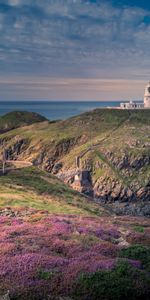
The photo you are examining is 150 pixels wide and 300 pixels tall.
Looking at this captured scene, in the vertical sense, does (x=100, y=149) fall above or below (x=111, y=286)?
above

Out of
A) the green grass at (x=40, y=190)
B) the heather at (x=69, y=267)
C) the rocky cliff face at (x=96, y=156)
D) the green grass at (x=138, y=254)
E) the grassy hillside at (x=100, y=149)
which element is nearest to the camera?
the heather at (x=69, y=267)

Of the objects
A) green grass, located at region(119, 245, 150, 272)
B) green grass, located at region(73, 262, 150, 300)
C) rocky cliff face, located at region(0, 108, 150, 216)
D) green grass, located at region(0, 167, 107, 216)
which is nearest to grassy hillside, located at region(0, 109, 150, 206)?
rocky cliff face, located at region(0, 108, 150, 216)

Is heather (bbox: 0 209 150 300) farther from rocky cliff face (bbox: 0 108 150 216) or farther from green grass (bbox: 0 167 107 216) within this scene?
rocky cliff face (bbox: 0 108 150 216)

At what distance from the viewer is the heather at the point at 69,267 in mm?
13586

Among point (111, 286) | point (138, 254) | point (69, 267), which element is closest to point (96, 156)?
point (138, 254)

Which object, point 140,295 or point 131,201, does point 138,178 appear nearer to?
point 131,201

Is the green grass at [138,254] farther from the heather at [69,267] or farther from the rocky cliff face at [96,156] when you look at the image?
the rocky cliff face at [96,156]

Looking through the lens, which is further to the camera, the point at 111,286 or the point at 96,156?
the point at 96,156

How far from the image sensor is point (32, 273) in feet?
46.8

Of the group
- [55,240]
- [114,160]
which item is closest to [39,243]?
[55,240]

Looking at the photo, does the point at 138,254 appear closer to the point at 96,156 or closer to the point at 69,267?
the point at 69,267

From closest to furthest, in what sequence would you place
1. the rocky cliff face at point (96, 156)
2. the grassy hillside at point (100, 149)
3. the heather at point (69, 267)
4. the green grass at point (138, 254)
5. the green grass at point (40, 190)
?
the heather at point (69, 267) → the green grass at point (138, 254) → the green grass at point (40, 190) → the rocky cliff face at point (96, 156) → the grassy hillside at point (100, 149)

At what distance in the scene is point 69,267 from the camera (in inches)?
595

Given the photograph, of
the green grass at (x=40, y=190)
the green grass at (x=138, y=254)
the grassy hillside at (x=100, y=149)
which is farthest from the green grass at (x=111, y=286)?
the grassy hillside at (x=100, y=149)
